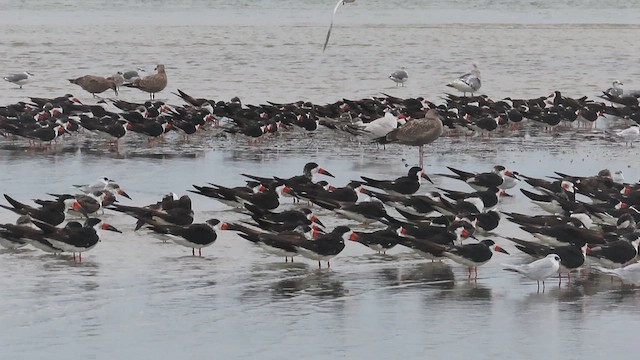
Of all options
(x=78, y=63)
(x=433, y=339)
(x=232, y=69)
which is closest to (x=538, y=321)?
(x=433, y=339)

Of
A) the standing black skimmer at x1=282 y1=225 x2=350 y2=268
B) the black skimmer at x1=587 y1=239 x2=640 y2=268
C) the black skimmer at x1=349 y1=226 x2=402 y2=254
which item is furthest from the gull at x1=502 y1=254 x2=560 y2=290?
the standing black skimmer at x1=282 y1=225 x2=350 y2=268

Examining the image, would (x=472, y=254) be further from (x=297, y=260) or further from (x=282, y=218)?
(x=282, y=218)

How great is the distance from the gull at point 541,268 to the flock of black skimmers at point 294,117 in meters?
9.46

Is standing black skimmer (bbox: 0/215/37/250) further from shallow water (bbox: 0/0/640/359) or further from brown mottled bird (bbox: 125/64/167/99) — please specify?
brown mottled bird (bbox: 125/64/167/99)

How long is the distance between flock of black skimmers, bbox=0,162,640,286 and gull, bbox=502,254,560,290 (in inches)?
0.5

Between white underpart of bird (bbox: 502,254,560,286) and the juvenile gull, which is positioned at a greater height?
white underpart of bird (bbox: 502,254,560,286)

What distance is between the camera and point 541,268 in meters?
13.5

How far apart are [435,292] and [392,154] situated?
1065 cm

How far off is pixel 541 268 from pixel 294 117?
1307 cm

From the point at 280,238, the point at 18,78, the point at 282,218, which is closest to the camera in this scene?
the point at 280,238

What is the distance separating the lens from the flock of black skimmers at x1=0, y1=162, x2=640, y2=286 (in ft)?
47.5

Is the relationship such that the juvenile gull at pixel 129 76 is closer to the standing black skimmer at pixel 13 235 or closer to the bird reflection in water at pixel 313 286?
the standing black skimmer at pixel 13 235

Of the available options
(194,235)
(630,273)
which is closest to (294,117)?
(194,235)

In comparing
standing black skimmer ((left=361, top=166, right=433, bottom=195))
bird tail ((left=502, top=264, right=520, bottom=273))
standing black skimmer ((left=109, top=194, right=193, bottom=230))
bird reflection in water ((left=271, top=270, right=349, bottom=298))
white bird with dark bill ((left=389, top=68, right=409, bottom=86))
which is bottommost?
white bird with dark bill ((left=389, top=68, right=409, bottom=86))
